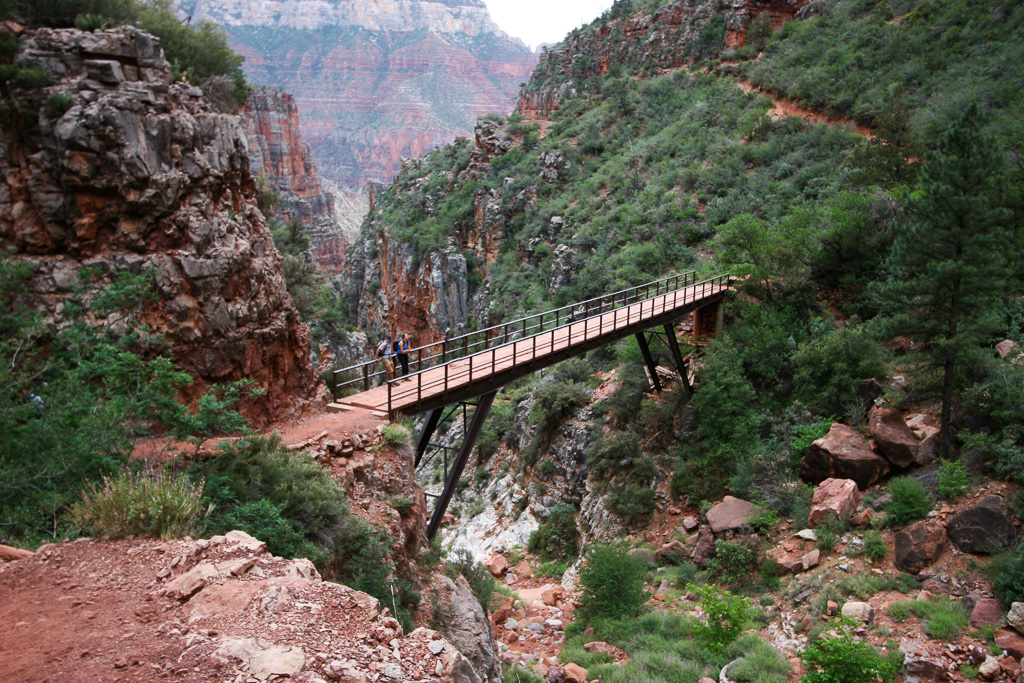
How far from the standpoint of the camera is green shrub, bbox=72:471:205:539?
6918mm

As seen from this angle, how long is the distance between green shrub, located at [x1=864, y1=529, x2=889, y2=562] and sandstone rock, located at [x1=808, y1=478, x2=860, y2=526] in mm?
784

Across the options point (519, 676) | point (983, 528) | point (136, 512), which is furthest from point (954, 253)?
point (136, 512)

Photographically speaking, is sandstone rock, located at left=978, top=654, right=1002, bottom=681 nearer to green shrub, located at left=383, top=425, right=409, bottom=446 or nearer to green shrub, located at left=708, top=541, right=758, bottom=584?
green shrub, located at left=708, top=541, right=758, bottom=584

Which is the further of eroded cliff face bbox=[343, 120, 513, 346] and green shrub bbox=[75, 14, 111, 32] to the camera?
eroded cliff face bbox=[343, 120, 513, 346]

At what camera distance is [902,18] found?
37562 mm

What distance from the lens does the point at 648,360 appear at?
22.4 meters

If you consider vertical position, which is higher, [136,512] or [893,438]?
[136,512]

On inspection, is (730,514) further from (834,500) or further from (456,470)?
(456,470)

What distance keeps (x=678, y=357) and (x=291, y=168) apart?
381ft

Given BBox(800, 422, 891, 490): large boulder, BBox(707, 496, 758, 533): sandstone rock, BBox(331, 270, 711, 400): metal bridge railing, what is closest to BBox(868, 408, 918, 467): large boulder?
BBox(800, 422, 891, 490): large boulder

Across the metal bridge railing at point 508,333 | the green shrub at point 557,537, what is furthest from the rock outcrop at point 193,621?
the green shrub at point 557,537

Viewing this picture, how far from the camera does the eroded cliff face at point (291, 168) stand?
356 feet

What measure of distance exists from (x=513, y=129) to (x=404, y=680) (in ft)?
194

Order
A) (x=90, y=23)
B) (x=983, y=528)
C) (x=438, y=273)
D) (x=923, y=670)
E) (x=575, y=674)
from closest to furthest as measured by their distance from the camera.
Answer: (x=923, y=670)
(x=90, y=23)
(x=983, y=528)
(x=575, y=674)
(x=438, y=273)
